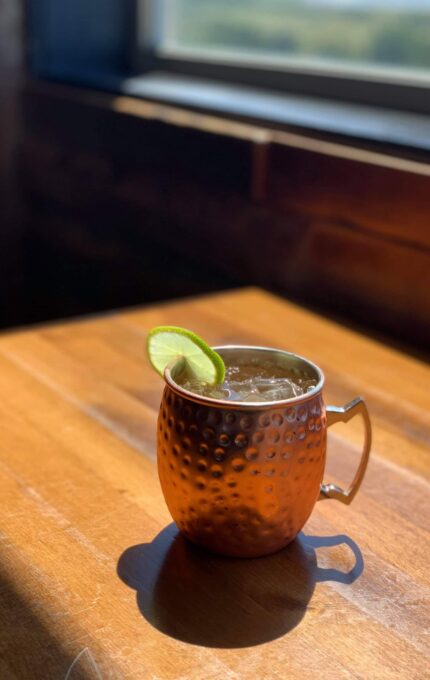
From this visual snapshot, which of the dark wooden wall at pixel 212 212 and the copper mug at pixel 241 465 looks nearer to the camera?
the copper mug at pixel 241 465

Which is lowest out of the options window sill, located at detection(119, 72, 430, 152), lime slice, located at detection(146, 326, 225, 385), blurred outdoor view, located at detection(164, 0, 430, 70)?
window sill, located at detection(119, 72, 430, 152)

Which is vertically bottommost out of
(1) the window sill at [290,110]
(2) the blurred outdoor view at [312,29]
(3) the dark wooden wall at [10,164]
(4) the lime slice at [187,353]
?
(3) the dark wooden wall at [10,164]

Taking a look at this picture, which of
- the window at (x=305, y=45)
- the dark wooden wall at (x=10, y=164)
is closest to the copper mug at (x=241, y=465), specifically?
the window at (x=305, y=45)

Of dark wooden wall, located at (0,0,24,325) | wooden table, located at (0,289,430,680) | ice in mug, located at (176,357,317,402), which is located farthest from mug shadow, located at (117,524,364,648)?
dark wooden wall, located at (0,0,24,325)

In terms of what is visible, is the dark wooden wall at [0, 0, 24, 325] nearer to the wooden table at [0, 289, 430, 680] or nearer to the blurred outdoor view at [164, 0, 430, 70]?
the blurred outdoor view at [164, 0, 430, 70]

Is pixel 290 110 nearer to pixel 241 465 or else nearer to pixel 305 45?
pixel 305 45

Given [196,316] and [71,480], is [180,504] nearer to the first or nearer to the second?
[71,480]

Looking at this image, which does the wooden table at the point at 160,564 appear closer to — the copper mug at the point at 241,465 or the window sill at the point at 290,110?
the copper mug at the point at 241,465

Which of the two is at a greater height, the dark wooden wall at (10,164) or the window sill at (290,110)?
the window sill at (290,110)
